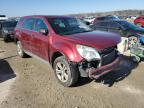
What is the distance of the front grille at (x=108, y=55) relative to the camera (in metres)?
5.18

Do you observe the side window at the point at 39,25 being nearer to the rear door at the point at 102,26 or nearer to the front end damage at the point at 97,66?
the front end damage at the point at 97,66

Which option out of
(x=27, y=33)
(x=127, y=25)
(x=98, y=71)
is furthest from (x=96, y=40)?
(x=127, y=25)

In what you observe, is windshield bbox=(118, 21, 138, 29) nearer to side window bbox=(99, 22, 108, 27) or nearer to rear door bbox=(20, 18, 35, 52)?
side window bbox=(99, 22, 108, 27)

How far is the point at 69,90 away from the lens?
5488mm

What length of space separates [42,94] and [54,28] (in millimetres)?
1938

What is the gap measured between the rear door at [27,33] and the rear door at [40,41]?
38 centimetres

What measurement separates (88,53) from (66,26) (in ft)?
5.60

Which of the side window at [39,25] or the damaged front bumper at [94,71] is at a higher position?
the side window at [39,25]

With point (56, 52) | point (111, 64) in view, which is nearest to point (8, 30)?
point (56, 52)

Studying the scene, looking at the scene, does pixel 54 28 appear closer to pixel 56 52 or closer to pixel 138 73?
pixel 56 52

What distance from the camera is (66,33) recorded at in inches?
233

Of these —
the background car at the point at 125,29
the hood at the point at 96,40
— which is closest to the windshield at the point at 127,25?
the background car at the point at 125,29

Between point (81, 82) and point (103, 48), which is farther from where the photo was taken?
point (81, 82)

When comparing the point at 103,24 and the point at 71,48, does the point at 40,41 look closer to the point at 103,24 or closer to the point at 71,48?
the point at 71,48
